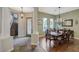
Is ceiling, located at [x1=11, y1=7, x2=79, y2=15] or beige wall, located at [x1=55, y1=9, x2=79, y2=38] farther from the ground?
ceiling, located at [x1=11, y1=7, x2=79, y2=15]

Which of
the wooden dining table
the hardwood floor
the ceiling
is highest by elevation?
the ceiling

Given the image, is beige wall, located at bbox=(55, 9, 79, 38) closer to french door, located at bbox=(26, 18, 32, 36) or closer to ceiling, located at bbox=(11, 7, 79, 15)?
ceiling, located at bbox=(11, 7, 79, 15)

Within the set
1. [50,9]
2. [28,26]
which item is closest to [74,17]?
[50,9]

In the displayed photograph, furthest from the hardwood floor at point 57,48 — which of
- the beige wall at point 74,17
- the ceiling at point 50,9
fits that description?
the ceiling at point 50,9

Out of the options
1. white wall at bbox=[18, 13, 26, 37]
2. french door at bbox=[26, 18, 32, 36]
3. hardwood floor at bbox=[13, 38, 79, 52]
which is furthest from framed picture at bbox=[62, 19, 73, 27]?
white wall at bbox=[18, 13, 26, 37]

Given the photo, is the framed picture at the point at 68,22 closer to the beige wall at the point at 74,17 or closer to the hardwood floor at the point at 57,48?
the beige wall at the point at 74,17

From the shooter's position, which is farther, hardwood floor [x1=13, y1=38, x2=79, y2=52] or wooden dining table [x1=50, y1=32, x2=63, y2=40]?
wooden dining table [x1=50, y1=32, x2=63, y2=40]

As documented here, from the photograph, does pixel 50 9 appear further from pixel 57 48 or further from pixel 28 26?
pixel 57 48

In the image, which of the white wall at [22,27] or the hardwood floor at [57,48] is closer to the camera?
the hardwood floor at [57,48]

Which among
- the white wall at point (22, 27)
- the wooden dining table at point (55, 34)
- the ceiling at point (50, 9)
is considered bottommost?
the wooden dining table at point (55, 34)

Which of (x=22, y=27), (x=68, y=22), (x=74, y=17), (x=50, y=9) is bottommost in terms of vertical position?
(x=22, y=27)

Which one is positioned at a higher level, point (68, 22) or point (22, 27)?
point (68, 22)

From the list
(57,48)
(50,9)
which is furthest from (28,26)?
(57,48)
